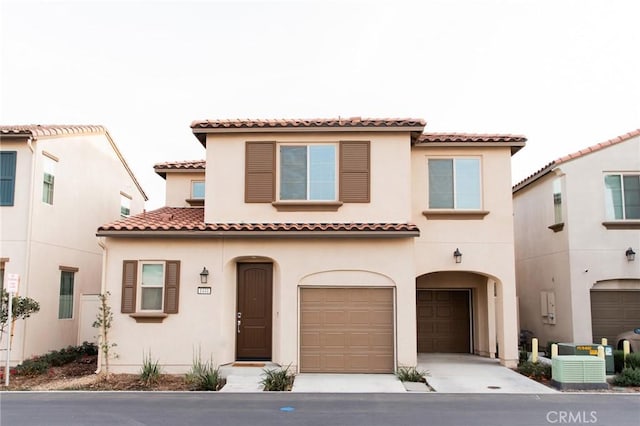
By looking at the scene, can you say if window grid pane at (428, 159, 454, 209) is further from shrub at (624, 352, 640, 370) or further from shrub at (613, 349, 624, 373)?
shrub at (624, 352, 640, 370)

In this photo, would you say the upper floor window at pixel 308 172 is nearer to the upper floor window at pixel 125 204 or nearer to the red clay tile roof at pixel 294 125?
the red clay tile roof at pixel 294 125

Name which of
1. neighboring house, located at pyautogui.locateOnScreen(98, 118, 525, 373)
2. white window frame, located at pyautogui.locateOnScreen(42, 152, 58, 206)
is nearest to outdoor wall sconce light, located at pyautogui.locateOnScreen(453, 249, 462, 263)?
neighboring house, located at pyautogui.locateOnScreen(98, 118, 525, 373)

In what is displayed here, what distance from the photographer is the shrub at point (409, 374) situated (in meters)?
13.2

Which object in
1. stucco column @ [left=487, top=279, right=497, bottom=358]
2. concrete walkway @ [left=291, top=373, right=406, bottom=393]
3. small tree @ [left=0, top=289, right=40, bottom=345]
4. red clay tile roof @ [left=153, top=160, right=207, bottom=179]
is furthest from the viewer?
red clay tile roof @ [left=153, top=160, right=207, bottom=179]

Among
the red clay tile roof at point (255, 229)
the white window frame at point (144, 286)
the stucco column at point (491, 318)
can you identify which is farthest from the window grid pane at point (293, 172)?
the stucco column at point (491, 318)

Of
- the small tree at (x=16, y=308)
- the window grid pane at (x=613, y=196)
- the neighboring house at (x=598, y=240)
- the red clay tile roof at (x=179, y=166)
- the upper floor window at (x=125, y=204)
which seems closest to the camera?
the small tree at (x=16, y=308)

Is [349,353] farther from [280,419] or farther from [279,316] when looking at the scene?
[280,419]

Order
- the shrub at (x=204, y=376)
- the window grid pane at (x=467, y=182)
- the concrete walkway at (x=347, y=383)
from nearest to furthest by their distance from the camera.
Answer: the concrete walkway at (x=347, y=383), the shrub at (x=204, y=376), the window grid pane at (x=467, y=182)

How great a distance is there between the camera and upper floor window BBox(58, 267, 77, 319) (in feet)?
54.9

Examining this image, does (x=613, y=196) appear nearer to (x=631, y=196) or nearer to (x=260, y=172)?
(x=631, y=196)

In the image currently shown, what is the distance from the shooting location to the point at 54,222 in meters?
16.4

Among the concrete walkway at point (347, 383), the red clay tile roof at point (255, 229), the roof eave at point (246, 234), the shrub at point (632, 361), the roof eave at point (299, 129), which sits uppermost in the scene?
the roof eave at point (299, 129)

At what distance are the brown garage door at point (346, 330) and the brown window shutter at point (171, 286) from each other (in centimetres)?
296

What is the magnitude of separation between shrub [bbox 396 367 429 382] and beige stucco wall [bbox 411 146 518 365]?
2668 millimetres
